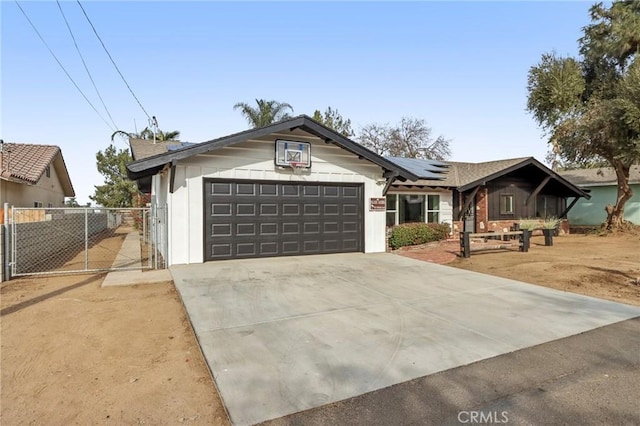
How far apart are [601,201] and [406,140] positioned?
771 inches

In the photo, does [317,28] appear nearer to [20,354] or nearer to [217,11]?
[217,11]

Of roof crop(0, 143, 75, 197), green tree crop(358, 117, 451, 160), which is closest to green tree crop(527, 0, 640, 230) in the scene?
green tree crop(358, 117, 451, 160)

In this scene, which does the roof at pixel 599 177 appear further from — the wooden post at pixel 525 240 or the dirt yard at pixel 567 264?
the wooden post at pixel 525 240

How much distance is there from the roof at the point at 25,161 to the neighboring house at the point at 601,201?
29579 mm

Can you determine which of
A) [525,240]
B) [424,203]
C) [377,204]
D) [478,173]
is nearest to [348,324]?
[377,204]

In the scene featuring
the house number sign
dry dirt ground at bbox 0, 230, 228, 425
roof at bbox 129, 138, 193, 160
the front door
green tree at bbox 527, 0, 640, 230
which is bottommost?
dry dirt ground at bbox 0, 230, 228, 425

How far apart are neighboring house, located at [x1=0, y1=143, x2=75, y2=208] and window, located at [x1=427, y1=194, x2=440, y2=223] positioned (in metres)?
16.4

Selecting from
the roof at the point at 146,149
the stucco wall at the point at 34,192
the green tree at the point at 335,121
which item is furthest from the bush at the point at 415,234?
the green tree at the point at 335,121

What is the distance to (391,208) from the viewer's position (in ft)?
48.9

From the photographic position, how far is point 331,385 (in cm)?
325

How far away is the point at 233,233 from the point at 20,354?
595cm

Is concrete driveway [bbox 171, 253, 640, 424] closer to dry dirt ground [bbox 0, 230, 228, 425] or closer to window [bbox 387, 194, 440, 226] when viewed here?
dry dirt ground [bbox 0, 230, 228, 425]

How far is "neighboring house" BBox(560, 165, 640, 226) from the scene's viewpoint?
21706 millimetres

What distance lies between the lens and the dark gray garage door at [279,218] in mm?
9633
